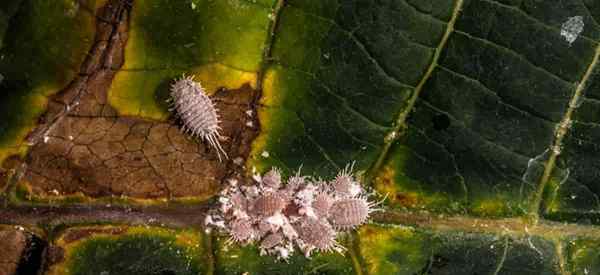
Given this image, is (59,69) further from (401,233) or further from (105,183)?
(401,233)

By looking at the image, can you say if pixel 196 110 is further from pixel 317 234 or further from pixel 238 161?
pixel 317 234

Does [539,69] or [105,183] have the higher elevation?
[539,69]

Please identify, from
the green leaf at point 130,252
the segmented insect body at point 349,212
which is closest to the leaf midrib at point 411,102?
the segmented insect body at point 349,212

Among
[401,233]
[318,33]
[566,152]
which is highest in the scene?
[318,33]

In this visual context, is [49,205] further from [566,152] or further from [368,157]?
[566,152]

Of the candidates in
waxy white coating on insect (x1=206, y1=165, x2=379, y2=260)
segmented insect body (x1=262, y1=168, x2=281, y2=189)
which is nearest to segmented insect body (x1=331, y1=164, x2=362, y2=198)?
waxy white coating on insect (x1=206, y1=165, x2=379, y2=260)

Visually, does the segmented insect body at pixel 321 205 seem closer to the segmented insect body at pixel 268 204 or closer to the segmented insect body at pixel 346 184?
the segmented insect body at pixel 346 184

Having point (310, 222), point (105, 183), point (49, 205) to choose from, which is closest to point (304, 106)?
point (310, 222)
